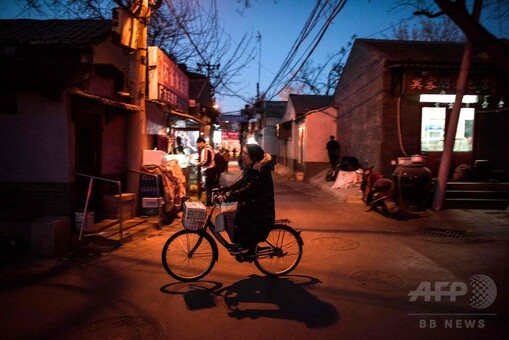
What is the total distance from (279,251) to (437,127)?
34.4ft

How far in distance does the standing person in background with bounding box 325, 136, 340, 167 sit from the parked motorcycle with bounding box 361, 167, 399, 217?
24.6 ft

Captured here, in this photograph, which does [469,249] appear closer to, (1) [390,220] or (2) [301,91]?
(1) [390,220]

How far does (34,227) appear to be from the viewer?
255 inches

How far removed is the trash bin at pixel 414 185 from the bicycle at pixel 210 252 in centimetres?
617

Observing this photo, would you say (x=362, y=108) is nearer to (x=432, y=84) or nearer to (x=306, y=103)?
(x=432, y=84)

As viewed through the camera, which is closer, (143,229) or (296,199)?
(143,229)

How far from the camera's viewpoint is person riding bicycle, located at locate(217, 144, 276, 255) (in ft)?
17.4

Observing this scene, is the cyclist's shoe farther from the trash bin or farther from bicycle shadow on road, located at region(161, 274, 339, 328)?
the trash bin

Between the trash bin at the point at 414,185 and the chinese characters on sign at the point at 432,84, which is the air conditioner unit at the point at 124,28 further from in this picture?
the chinese characters on sign at the point at 432,84

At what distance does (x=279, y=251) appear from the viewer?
18.6 feet

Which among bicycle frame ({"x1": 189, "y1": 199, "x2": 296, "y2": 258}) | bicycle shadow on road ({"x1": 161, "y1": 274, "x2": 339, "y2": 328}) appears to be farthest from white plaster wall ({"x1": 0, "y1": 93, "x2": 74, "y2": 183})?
bicycle shadow on road ({"x1": 161, "y1": 274, "x2": 339, "y2": 328})

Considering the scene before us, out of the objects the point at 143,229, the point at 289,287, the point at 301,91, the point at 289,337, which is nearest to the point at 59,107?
the point at 143,229

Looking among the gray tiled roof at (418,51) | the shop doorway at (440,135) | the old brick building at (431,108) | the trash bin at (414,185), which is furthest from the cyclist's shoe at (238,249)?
the shop doorway at (440,135)

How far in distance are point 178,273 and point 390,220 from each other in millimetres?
6813
